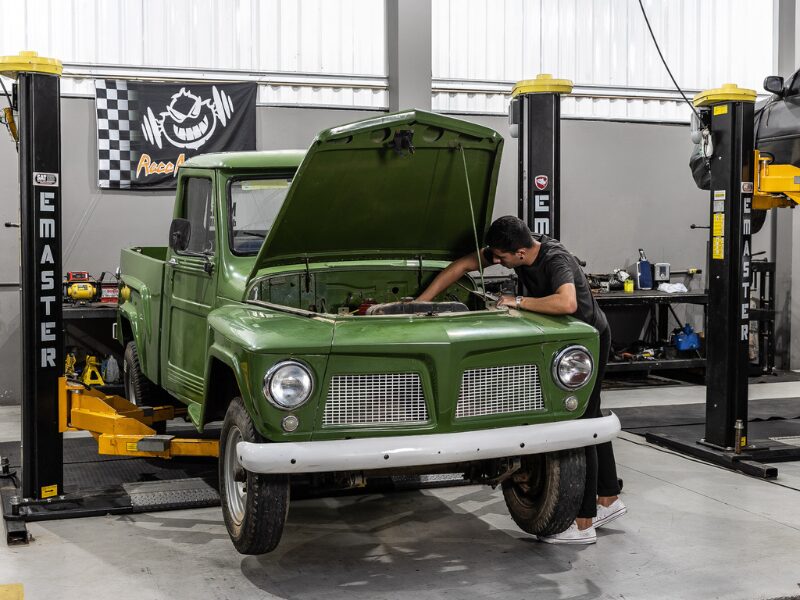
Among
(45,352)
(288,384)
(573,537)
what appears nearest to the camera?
(288,384)

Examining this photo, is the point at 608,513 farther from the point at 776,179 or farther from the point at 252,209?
the point at 776,179

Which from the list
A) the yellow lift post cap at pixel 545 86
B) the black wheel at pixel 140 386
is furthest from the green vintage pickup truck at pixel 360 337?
the yellow lift post cap at pixel 545 86

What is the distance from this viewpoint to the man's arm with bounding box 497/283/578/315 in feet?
13.3

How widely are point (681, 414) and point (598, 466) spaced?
11.5ft

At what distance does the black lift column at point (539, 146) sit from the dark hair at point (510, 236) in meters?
1.16

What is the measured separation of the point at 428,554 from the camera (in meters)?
4.25

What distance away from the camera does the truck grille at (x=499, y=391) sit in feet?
12.1

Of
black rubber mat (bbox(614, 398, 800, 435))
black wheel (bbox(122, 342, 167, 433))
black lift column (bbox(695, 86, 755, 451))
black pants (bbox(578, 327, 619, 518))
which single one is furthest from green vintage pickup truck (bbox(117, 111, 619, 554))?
black rubber mat (bbox(614, 398, 800, 435))

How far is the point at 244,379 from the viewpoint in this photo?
140 inches

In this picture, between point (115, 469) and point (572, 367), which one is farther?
point (115, 469)

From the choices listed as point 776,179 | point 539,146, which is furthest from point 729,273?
point 539,146

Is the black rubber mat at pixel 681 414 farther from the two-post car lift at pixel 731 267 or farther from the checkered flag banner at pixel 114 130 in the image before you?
the checkered flag banner at pixel 114 130

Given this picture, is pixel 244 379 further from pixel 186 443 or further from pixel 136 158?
pixel 136 158

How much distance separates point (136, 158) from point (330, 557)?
549 cm
